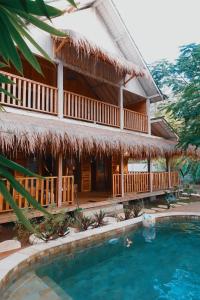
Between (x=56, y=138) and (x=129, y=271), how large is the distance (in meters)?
3.69

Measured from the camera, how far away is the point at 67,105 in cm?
886

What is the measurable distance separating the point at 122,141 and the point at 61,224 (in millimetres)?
3956

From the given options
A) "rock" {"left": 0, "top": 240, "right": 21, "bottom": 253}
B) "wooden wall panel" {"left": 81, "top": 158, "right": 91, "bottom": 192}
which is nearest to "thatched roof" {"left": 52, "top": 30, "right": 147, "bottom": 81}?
"wooden wall panel" {"left": 81, "top": 158, "right": 91, "bottom": 192}

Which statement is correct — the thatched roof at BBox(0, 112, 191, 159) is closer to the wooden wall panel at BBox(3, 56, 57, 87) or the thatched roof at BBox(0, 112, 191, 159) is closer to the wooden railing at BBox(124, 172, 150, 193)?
the wooden railing at BBox(124, 172, 150, 193)

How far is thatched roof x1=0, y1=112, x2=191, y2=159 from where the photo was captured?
6.10 meters

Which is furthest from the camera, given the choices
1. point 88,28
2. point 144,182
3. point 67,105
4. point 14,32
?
point 144,182

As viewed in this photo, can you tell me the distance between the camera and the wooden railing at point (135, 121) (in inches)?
436

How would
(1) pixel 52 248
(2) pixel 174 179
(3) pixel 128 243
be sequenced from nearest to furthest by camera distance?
(1) pixel 52 248 → (3) pixel 128 243 → (2) pixel 174 179

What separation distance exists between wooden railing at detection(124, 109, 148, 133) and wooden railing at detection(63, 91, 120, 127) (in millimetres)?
655

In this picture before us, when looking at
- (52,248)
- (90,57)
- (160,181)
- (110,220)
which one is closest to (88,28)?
(90,57)

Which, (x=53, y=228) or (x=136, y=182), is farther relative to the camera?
(x=136, y=182)

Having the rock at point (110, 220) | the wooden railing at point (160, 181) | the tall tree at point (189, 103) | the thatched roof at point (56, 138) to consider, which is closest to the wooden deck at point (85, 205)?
the wooden railing at point (160, 181)

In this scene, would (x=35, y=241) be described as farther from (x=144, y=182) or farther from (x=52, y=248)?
(x=144, y=182)

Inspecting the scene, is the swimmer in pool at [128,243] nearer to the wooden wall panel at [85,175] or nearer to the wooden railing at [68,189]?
the wooden railing at [68,189]
